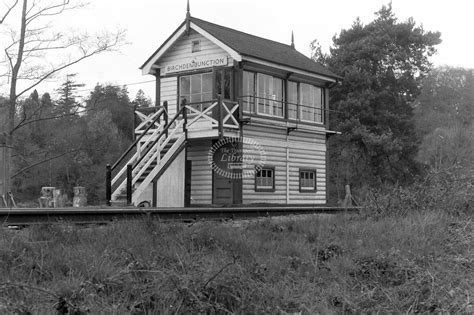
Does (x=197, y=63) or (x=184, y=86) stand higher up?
(x=197, y=63)

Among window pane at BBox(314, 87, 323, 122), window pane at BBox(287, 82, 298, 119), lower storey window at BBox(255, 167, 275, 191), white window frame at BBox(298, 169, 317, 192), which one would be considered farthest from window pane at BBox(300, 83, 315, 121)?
lower storey window at BBox(255, 167, 275, 191)

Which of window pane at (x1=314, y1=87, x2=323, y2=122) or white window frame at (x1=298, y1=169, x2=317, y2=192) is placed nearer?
white window frame at (x1=298, y1=169, x2=317, y2=192)

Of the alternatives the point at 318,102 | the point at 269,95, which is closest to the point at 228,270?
the point at 269,95

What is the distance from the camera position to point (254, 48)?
2275 cm

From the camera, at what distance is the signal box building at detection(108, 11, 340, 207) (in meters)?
20.0

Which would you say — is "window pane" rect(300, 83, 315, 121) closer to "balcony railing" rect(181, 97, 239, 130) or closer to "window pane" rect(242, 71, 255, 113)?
"window pane" rect(242, 71, 255, 113)

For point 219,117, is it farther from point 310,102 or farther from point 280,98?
point 310,102

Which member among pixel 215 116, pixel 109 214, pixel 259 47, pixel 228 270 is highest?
pixel 259 47

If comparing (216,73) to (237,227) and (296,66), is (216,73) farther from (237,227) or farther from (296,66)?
(237,227)

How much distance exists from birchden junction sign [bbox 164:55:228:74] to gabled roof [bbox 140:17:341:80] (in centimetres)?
72

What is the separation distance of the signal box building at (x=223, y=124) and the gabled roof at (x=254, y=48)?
2.4 inches

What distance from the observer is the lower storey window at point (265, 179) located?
22.1 m

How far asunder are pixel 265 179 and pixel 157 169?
5.33 meters

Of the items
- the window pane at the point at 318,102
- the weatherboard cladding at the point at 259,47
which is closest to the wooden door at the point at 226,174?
the weatherboard cladding at the point at 259,47
